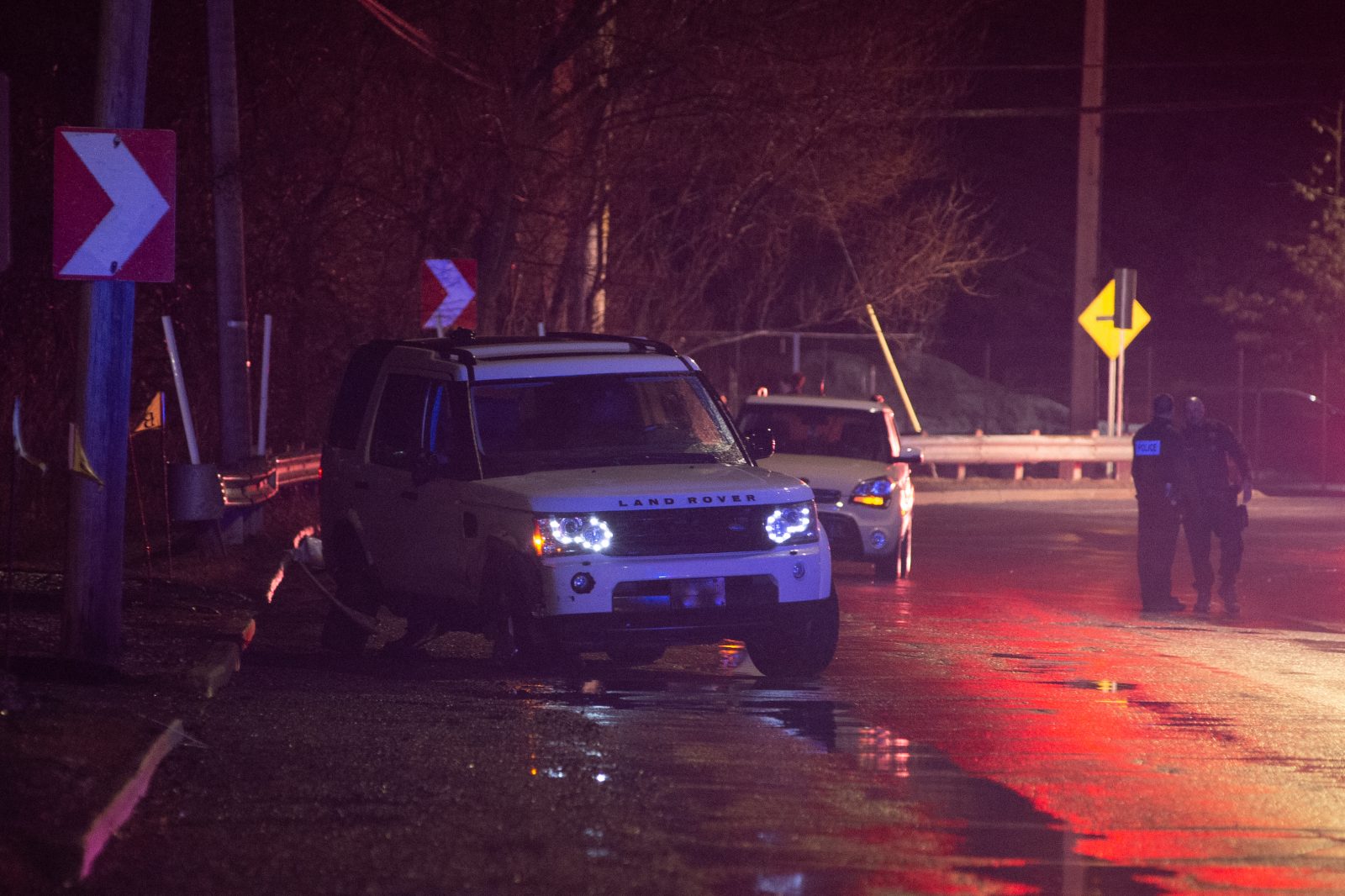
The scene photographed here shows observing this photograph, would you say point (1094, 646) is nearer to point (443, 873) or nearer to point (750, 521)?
point (750, 521)

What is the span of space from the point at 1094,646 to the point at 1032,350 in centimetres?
4748

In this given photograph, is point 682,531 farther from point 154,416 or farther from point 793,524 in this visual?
point 154,416

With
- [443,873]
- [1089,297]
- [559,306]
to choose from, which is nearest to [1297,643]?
[443,873]

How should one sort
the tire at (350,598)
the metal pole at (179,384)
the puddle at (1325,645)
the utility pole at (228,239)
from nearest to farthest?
1. the tire at (350,598)
2. the puddle at (1325,645)
3. the metal pole at (179,384)
4. the utility pole at (228,239)

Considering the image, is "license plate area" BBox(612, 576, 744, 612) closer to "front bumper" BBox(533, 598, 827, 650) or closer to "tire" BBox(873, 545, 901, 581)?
"front bumper" BBox(533, 598, 827, 650)

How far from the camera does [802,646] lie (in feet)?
38.7

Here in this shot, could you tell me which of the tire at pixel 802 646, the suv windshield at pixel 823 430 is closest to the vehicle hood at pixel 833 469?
the suv windshield at pixel 823 430

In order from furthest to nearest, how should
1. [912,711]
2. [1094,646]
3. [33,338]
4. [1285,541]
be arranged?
[1285,541] < [33,338] < [1094,646] < [912,711]

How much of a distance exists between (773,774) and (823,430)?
34.6 feet

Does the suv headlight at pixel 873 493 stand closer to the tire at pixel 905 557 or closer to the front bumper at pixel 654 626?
the tire at pixel 905 557

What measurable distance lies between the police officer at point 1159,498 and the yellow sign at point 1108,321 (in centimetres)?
1510

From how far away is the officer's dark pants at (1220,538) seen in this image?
16.8 m

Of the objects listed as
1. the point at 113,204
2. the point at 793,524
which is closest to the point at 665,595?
the point at 793,524

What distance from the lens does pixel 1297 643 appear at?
14.3 metres
